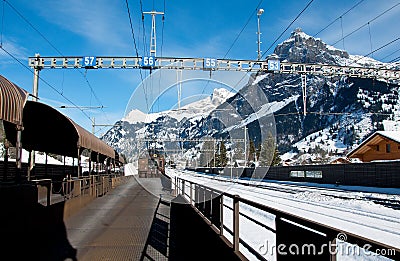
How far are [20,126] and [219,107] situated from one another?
847 centimetres

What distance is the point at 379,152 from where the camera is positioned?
135 ft

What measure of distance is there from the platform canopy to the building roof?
31.9 metres

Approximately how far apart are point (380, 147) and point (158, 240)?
39156mm

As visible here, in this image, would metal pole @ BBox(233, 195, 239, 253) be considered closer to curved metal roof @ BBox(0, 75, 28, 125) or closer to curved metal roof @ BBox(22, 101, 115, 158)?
curved metal roof @ BBox(0, 75, 28, 125)

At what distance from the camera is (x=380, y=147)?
4088cm

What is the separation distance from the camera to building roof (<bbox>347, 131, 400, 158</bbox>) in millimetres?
38531

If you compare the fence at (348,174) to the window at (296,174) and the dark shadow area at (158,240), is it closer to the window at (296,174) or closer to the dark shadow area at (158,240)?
the window at (296,174)

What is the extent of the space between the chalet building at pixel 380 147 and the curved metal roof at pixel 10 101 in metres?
37.9

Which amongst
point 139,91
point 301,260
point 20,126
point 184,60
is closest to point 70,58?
point 184,60

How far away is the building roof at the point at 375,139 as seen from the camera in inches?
1517

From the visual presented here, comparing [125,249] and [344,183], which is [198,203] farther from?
[344,183]

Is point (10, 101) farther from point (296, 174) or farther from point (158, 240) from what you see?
point (296, 174)

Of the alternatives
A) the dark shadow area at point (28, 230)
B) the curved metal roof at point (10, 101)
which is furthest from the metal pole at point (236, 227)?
the curved metal roof at point (10, 101)

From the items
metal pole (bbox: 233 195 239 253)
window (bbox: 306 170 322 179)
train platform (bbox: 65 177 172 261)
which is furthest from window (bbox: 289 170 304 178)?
metal pole (bbox: 233 195 239 253)
